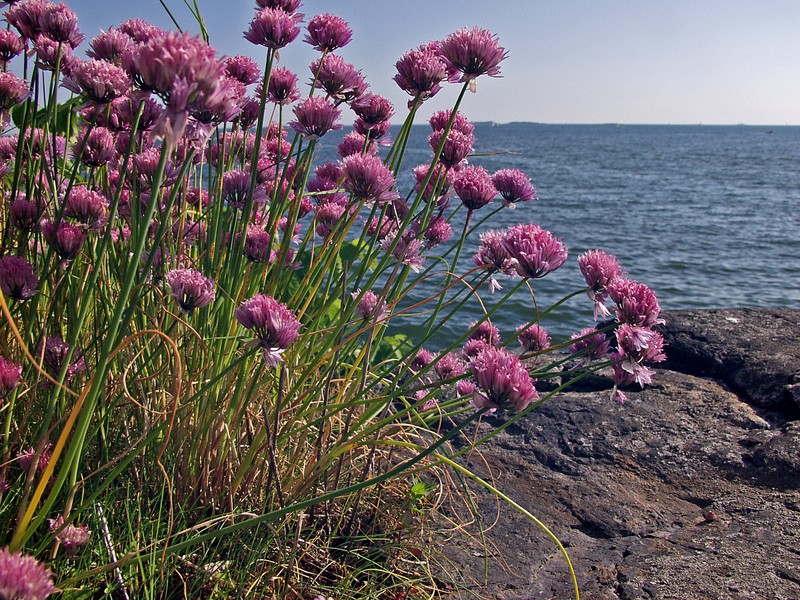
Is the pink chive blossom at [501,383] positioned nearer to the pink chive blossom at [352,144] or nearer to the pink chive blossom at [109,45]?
the pink chive blossom at [352,144]

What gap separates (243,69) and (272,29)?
0.97ft

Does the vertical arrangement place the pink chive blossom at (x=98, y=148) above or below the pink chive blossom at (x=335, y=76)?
below

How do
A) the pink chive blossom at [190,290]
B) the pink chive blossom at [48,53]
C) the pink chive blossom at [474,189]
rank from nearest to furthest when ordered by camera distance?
1. the pink chive blossom at [190,290]
2. the pink chive blossom at [48,53]
3. the pink chive blossom at [474,189]

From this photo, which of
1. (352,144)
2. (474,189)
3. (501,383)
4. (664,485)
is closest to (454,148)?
(474,189)

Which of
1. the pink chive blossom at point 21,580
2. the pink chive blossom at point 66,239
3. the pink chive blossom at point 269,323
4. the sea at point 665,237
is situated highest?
the pink chive blossom at point 66,239

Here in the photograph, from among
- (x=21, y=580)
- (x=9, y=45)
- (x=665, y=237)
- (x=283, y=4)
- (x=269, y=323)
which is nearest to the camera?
(x=21, y=580)

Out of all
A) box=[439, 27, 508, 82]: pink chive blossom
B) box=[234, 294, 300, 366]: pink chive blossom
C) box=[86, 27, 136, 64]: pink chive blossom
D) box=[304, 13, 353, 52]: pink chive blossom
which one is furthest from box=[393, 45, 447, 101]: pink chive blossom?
box=[234, 294, 300, 366]: pink chive blossom

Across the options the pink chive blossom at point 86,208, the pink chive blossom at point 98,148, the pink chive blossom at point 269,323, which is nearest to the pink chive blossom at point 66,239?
the pink chive blossom at point 86,208

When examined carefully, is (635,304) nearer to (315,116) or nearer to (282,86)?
(315,116)

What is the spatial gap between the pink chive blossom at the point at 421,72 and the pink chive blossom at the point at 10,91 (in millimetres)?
881

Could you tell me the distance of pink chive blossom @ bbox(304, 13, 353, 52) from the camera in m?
1.81

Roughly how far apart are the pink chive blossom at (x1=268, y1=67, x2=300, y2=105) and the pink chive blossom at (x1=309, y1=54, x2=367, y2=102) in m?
0.08

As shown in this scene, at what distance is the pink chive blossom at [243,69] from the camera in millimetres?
1913

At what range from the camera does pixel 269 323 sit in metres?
1.23
